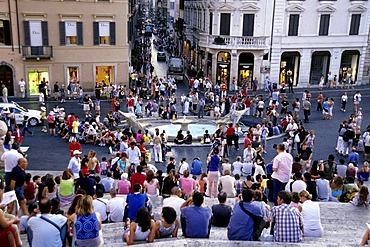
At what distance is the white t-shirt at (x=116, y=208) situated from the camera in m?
10.8

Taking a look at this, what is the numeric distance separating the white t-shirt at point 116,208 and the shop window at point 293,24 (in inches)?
1347

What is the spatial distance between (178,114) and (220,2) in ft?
45.1

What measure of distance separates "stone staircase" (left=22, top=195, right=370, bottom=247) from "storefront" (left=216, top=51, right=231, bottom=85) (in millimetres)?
29962

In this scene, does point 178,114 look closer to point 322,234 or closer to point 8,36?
point 8,36

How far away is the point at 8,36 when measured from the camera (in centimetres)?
3475

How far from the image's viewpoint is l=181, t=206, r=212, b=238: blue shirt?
8609 mm

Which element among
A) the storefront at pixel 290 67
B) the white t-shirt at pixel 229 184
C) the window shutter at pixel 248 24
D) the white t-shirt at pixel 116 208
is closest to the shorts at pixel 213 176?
the white t-shirt at pixel 229 184

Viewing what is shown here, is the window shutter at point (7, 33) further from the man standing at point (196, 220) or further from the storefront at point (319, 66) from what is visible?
the man standing at point (196, 220)

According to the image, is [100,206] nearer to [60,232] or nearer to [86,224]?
[60,232]

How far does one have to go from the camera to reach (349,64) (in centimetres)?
4475

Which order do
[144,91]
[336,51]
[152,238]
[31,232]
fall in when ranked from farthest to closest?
[336,51], [144,91], [152,238], [31,232]

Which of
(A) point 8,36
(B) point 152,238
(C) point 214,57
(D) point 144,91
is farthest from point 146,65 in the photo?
(B) point 152,238

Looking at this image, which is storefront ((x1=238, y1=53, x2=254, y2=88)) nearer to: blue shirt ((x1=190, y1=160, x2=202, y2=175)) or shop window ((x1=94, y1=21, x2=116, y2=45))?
shop window ((x1=94, y1=21, x2=116, y2=45))

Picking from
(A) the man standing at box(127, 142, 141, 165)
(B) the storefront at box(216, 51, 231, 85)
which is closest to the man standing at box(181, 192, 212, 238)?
(A) the man standing at box(127, 142, 141, 165)
